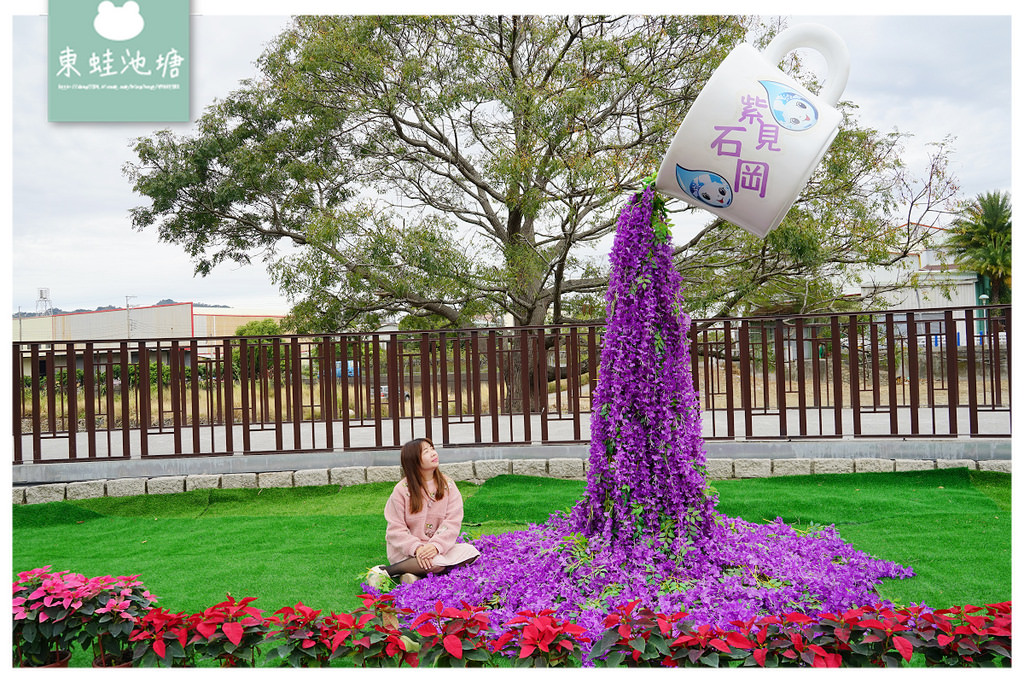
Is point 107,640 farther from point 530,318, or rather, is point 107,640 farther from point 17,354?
point 530,318

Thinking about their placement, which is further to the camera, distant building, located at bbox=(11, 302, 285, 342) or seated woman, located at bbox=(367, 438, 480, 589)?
distant building, located at bbox=(11, 302, 285, 342)

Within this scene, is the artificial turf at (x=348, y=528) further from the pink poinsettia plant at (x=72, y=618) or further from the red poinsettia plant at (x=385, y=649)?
the red poinsettia plant at (x=385, y=649)

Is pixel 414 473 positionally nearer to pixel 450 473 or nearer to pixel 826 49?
pixel 450 473

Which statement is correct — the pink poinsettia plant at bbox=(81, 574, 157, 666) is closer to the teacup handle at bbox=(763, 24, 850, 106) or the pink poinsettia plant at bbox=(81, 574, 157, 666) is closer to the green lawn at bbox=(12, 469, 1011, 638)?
the green lawn at bbox=(12, 469, 1011, 638)

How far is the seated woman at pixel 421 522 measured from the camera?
3480mm

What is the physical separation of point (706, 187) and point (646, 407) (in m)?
1.10

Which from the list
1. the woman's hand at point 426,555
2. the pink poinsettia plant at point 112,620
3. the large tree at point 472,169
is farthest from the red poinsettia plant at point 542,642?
the large tree at point 472,169

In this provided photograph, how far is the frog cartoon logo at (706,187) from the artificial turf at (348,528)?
6.53 feet

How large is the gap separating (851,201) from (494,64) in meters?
4.94

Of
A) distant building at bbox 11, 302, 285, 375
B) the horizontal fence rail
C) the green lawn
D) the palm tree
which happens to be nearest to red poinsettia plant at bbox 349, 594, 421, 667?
the green lawn

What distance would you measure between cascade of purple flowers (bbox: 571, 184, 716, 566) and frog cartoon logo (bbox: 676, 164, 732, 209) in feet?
2.08

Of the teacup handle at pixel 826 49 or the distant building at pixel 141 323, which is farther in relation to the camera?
the distant building at pixel 141 323

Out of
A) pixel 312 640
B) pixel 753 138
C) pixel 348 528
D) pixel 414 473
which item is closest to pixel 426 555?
pixel 414 473

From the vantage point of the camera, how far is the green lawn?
339 cm
